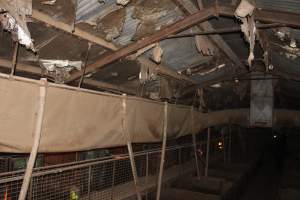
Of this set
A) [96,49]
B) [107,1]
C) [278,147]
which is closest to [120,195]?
[96,49]

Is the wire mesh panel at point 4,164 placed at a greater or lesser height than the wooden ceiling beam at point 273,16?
lesser

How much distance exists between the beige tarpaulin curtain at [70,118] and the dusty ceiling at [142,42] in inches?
46.7

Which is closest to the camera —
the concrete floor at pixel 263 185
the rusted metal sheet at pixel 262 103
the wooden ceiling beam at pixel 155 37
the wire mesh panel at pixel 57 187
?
the wooden ceiling beam at pixel 155 37

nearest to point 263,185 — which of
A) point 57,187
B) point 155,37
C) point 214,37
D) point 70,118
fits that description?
point 214,37

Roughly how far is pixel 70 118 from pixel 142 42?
2374 mm

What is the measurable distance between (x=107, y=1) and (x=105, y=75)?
365cm

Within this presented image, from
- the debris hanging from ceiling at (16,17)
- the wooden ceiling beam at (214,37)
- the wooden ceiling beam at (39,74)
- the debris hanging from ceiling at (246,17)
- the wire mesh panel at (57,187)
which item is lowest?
the wire mesh panel at (57,187)

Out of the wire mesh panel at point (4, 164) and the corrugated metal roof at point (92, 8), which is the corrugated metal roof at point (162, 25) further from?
the wire mesh panel at point (4, 164)

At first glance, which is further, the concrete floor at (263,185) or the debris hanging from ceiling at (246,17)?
the concrete floor at (263,185)

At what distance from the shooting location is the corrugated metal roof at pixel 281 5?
507 cm

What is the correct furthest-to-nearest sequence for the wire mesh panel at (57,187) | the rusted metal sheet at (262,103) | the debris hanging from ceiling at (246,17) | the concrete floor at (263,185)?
the concrete floor at (263,185), the rusted metal sheet at (262,103), the wire mesh panel at (57,187), the debris hanging from ceiling at (246,17)

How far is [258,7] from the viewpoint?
5.60 m

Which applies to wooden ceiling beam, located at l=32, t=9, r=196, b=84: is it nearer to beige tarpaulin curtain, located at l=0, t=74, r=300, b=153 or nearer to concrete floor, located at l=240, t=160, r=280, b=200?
beige tarpaulin curtain, located at l=0, t=74, r=300, b=153

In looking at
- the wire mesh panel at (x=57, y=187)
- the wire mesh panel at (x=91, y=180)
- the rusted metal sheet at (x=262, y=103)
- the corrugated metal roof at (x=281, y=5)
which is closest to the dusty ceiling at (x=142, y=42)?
the corrugated metal roof at (x=281, y=5)
